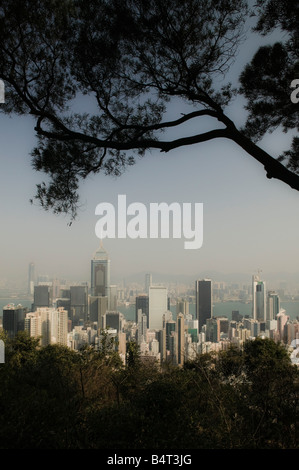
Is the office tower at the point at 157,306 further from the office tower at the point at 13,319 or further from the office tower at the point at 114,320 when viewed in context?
the office tower at the point at 13,319

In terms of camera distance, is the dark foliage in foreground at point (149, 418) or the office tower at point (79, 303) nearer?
the dark foliage in foreground at point (149, 418)

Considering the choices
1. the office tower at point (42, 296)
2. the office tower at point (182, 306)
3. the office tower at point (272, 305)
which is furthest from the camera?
the office tower at point (42, 296)

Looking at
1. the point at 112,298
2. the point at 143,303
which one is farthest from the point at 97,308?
the point at 143,303

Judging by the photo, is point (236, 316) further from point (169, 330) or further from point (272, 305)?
point (169, 330)

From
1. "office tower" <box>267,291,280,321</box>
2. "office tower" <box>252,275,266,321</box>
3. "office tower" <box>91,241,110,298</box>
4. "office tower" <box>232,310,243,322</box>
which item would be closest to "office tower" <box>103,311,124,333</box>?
"office tower" <box>91,241,110,298</box>

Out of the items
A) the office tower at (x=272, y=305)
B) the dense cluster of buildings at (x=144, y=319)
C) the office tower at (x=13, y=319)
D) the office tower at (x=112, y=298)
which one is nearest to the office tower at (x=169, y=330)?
the dense cluster of buildings at (x=144, y=319)

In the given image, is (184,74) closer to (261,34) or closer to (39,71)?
(261,34)

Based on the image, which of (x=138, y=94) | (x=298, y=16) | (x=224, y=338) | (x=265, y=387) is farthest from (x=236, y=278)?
(x=298, y=16)

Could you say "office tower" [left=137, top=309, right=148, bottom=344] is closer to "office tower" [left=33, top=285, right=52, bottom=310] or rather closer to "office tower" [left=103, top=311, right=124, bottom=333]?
"office tower" [left=103, top=311, right=124, bottom=333]
